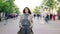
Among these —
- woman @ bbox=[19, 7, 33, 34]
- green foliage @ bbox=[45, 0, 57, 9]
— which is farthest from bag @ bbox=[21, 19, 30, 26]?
green foliage @ bbox=[45, 0, 57, 9]

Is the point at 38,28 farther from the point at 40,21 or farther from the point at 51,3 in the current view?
the point at 51,3

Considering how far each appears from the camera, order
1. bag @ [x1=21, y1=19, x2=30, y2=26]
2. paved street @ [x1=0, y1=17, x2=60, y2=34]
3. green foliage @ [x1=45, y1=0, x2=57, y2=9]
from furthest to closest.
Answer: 1. green foliage @ [x1=45, y1=0, x2=57, y2=9]
2. paved street @ [x1=0, y1=17, x2=60, y2=34]
3. bag @ [x1=21, y1=19, x2=30, y2=26]

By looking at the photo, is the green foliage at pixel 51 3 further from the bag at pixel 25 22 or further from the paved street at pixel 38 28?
the bag at pixel 25 22

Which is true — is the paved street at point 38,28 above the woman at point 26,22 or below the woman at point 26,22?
below

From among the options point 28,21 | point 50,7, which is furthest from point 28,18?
point 50,7

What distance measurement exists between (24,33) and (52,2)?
62848mm

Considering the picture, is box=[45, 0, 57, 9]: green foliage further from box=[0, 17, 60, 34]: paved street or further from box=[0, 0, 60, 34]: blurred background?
box=[0, 17, 60, 34]: paved street

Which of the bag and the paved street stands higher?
the bag

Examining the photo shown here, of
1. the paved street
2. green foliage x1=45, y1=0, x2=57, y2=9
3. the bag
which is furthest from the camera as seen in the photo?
green foliage x1=45, y1=0, x2=57, y2=9

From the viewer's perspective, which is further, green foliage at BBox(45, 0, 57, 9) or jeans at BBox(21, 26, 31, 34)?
green foliage at BBox(45, 0, 57, 9)

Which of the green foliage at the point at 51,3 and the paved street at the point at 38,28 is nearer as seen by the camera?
the paved street at the point at 38,28

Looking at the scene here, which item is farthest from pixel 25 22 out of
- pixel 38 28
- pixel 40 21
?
pixel 40 21

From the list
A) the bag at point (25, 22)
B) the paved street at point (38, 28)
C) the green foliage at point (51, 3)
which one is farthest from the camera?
the green foliage at point (51, 3)

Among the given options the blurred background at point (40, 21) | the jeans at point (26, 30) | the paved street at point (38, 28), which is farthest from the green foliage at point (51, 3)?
the jeans at point (26, 30)
